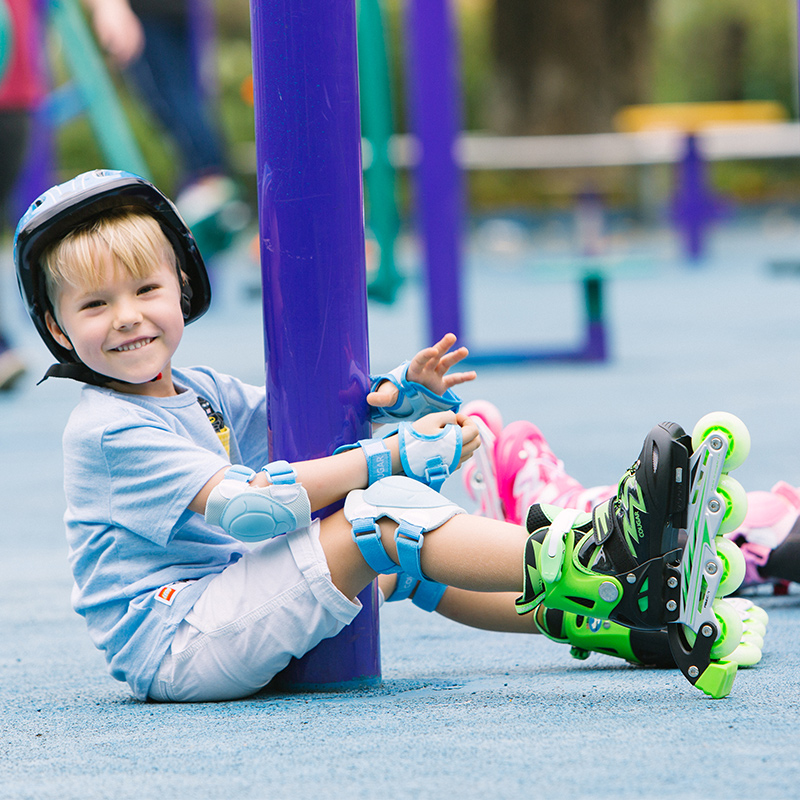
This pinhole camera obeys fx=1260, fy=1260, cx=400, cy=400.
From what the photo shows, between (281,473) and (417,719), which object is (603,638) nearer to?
(417,719)

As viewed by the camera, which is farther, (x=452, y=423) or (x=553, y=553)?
(x=452, y=423)

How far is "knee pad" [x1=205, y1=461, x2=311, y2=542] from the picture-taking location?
1.60 metres

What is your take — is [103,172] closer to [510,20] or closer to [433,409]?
[433,409]

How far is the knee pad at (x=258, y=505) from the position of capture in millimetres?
1599

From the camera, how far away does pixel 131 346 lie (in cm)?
176

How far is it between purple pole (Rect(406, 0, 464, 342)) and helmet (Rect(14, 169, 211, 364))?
3374 mm

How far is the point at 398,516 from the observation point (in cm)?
164

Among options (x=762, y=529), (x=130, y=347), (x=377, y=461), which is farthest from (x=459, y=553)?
(x=762, y=529)

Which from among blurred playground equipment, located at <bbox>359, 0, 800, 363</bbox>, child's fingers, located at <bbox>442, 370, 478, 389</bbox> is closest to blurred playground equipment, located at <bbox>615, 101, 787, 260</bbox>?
blurred playground equipment, located at <bbox>359, 0, 800, 363</bbox>

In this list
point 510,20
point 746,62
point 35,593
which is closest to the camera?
point 35,593

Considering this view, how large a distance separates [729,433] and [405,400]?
52 centimetres

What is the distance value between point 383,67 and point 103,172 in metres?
4.21

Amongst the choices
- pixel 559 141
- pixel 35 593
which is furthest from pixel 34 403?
pixel 559 141

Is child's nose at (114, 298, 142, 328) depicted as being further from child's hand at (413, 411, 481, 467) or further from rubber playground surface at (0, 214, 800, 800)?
rubber playground surface at (0, 214, 800, 800)
